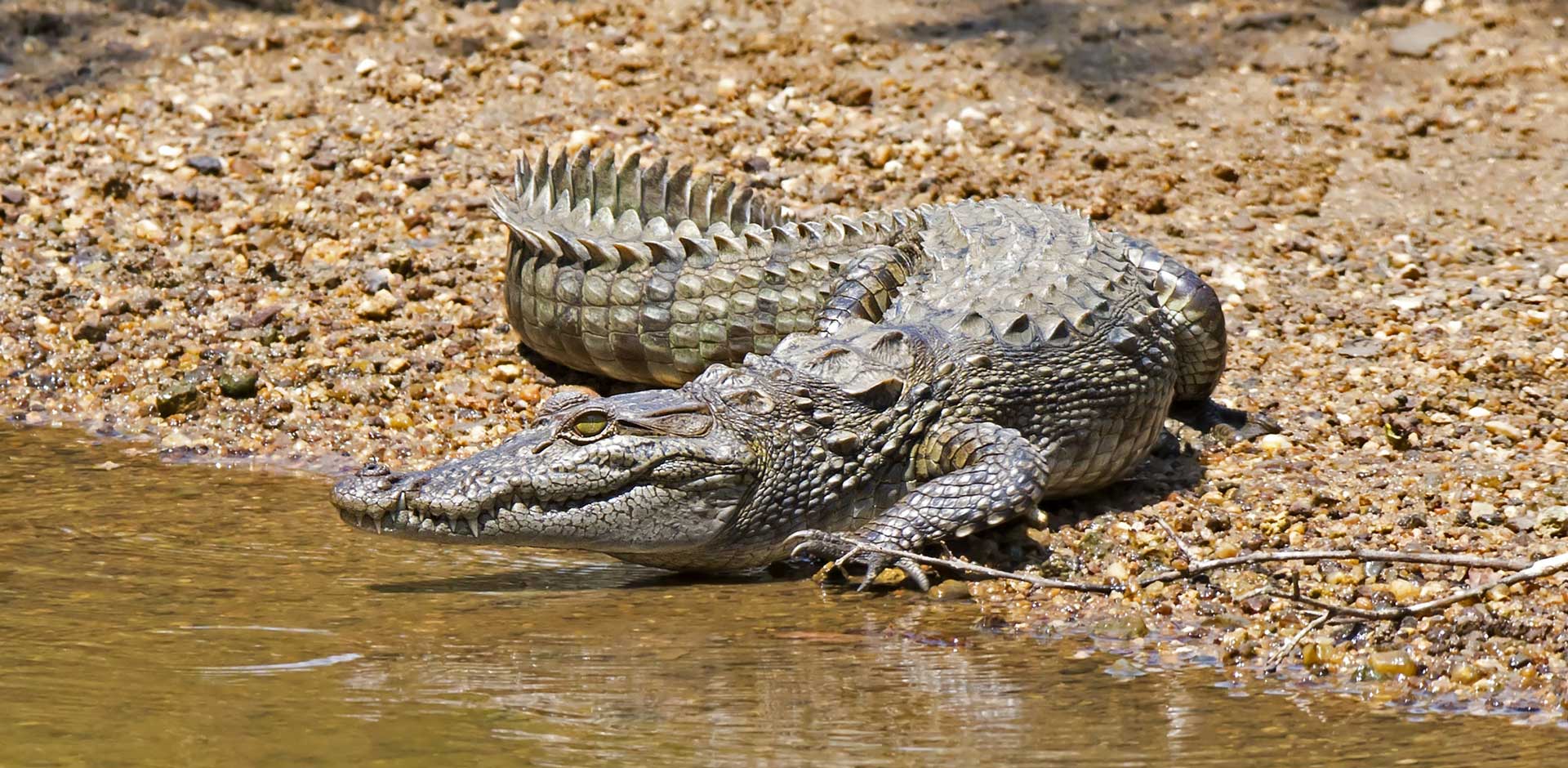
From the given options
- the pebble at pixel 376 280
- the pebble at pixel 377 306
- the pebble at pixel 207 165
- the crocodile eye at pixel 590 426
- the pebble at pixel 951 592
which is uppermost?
the pebble at pixel 207 165

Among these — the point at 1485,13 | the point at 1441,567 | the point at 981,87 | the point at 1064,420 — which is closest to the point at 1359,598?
the point at 1441,567

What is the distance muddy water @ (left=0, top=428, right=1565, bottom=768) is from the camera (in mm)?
3619

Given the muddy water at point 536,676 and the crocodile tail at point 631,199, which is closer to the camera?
the muddy water at point 536,676

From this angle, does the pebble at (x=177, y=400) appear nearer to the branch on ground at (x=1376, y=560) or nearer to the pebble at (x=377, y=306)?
the pebble at (x=377, y=306)

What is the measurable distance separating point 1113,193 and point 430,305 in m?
3.34

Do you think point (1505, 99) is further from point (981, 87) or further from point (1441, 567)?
point (1441, 567)

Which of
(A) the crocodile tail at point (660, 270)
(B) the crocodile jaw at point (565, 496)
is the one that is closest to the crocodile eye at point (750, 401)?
(B) the crocodile jaw at point (565, 496)

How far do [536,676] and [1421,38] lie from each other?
27.8ft

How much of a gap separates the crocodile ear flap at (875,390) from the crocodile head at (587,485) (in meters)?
0.37

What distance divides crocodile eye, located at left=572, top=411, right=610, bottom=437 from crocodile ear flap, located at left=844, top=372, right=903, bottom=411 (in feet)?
2.53

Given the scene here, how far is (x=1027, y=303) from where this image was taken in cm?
576

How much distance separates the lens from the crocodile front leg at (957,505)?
5102mm

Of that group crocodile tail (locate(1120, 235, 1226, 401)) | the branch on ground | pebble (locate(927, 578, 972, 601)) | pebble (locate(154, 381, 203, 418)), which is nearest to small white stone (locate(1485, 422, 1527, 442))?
crocodile tail (locate(1120, 235, 1226, 401))

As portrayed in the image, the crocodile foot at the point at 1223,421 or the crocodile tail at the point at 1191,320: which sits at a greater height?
the crocodile tail at the point at 1191,320
